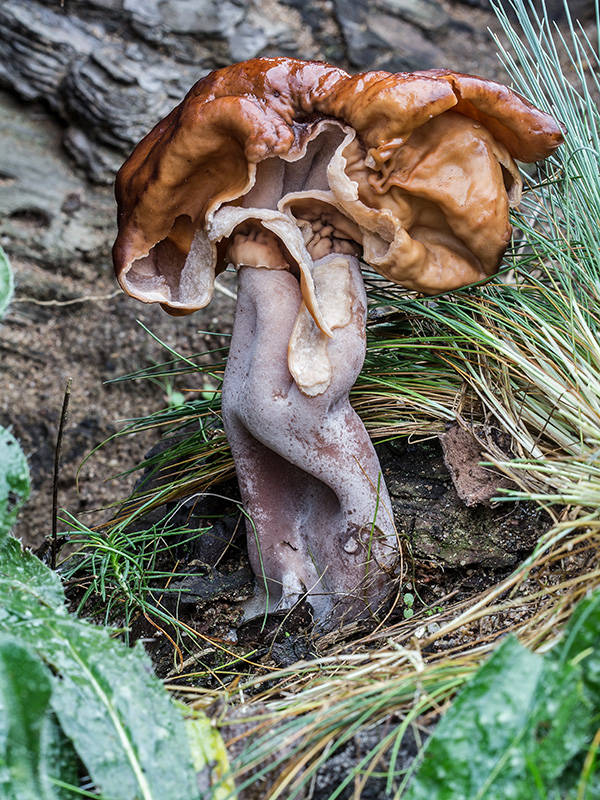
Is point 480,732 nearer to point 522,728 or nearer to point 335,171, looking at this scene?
point 522,728

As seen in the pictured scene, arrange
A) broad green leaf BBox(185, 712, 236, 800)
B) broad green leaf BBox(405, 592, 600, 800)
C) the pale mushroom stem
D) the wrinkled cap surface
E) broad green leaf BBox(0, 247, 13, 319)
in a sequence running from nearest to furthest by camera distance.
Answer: broad green leaf BBox(405, 592, 600, 800), broad green leaf BBox(185, 712, 236, 800), broad green leaf BBox(0, 247, 13, 319), the wrinkled cap surface, the pale mushroom stem

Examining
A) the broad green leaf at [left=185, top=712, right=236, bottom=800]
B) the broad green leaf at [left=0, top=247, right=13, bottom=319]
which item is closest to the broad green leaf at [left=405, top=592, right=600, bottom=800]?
the broad green leaf at [left=185, top=712, right=236, bottom=800]

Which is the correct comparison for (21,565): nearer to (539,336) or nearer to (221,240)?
(221,240)

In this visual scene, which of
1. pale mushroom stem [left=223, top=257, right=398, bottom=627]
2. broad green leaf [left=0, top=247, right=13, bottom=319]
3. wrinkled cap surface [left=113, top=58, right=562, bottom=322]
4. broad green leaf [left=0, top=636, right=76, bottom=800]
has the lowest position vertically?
pale mushroom stem [left=223, top=257, right=398, bottom=627]

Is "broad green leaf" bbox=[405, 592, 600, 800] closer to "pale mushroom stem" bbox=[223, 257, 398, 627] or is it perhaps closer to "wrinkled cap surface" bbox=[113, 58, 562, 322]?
"pale mushroom stem" bbox=[223, 257, 398, 627]

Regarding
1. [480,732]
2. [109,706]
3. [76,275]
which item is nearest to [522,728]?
[480,732]

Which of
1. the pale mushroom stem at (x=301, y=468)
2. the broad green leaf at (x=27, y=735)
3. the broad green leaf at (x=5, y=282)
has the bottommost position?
the pale mushroom stem at (x=301, y=468)

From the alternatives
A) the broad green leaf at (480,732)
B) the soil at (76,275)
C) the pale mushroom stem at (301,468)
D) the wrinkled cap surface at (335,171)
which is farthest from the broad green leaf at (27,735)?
the soil at (76,275)

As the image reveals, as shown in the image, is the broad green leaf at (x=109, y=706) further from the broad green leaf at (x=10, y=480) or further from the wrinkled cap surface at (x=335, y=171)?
the wrinkled cap surface at (x=335, y=171)
